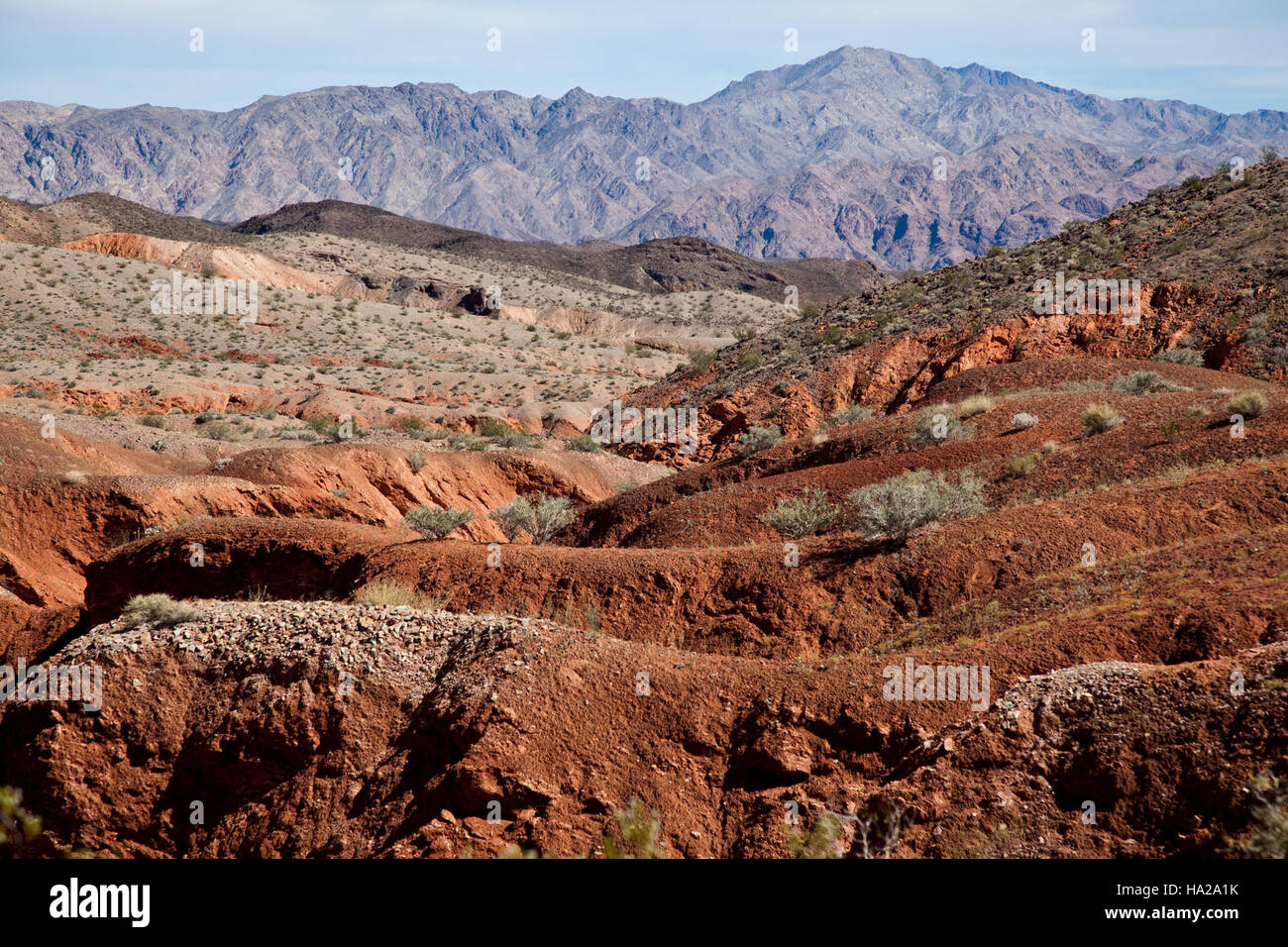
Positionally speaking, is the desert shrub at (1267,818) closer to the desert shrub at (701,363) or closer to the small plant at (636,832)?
the small plant at (636,832)

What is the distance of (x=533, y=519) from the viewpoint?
16.4 m

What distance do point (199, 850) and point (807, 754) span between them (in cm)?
500

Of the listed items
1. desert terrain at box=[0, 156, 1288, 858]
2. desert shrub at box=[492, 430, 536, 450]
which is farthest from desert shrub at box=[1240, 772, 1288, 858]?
desert shrub at box=[492, 430, 536, 450]

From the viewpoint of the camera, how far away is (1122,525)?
33.8 ft

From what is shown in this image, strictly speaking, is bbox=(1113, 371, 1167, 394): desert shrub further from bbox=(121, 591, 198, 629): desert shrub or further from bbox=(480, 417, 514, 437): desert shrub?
bbox=(480, 417, 514, 437): desert shrub

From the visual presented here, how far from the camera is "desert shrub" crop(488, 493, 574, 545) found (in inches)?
644

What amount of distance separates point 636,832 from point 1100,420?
11.7 meters

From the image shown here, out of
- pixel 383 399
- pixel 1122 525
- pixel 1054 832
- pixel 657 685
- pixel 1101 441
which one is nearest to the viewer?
pixel 1054 832

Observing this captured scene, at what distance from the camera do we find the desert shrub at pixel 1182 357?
23.1m

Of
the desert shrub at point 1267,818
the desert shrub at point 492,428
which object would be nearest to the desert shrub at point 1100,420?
the desert shrub at point 1267,818

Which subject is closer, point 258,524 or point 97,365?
point 258,524

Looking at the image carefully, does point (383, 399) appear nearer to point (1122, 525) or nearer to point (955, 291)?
point (955, 291)

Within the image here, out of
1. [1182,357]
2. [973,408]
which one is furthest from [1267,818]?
[1182,357]
